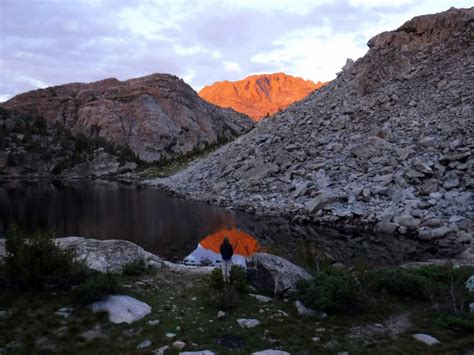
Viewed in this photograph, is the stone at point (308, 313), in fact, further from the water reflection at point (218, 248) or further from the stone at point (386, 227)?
the stone at point (386, 227)

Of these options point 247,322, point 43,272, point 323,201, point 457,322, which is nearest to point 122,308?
point 43,272

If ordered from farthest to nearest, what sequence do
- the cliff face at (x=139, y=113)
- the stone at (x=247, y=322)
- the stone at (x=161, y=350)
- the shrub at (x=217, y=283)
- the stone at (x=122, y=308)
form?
the cliff face at (x=139, y=113) → the shrub at (x=217, y=283) → the stone at (x=122, y=308) → the stone at (x=247, y=322) → the stone at (x=161, y=350)

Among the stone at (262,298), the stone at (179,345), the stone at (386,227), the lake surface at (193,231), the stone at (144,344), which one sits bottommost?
the lake surface at (193,231)

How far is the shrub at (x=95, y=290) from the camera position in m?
10.3

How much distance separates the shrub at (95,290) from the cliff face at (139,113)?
120 m

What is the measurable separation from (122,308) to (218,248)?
14.3 m

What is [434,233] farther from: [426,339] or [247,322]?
[247,322]

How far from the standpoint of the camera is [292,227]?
2833 centimetres

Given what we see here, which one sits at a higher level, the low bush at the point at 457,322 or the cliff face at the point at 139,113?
the cliff face at the point at 139,113

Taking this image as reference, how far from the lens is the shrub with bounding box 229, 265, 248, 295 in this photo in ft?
38.2

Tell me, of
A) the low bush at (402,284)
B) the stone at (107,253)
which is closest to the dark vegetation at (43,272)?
the stone at (107,253)

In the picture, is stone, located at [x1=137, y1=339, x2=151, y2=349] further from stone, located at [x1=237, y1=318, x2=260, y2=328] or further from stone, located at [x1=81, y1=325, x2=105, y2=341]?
stone, located at [x1=237, y1=318, x2=260, y2=328]

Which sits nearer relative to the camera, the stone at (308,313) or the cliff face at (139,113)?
the stone at (308,313)

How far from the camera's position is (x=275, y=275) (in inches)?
468
